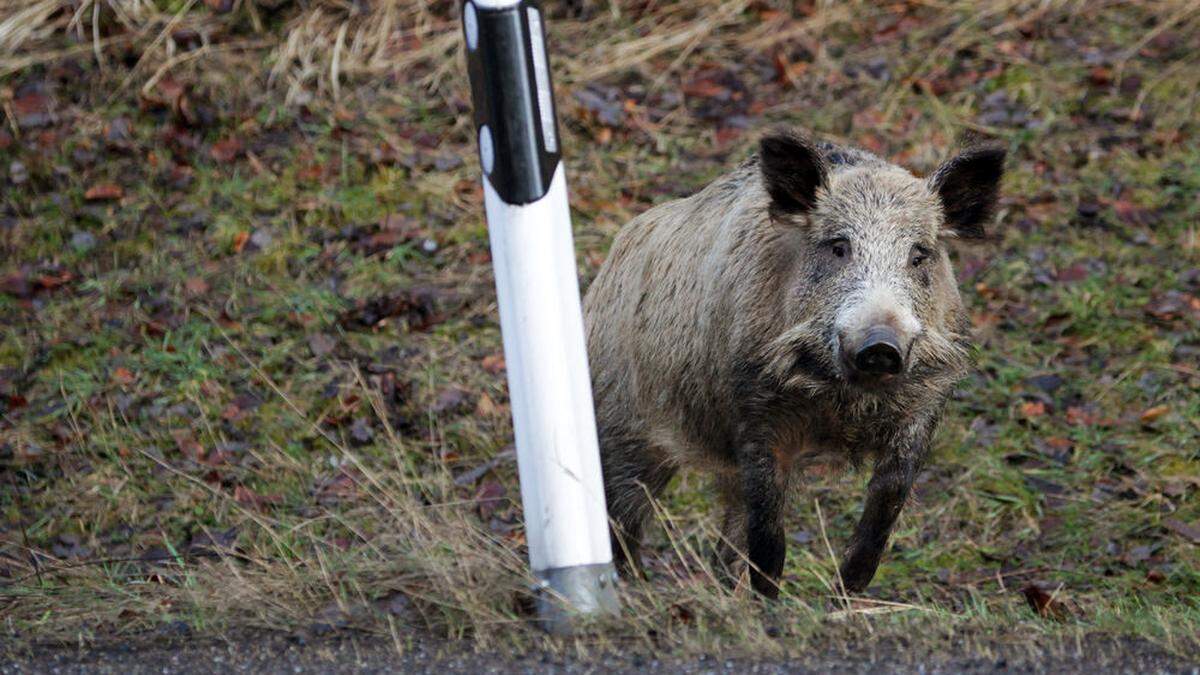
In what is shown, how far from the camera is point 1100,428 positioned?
6461 mm

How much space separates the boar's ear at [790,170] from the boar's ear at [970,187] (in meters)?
0.38

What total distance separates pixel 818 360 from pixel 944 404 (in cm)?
58

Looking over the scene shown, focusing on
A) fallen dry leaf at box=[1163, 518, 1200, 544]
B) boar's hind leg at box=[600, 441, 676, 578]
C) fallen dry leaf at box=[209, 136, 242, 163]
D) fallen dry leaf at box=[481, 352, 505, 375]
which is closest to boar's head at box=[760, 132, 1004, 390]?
boar's hind leg at box=[600, 441, 676, 578]

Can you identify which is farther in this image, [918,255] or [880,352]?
[918,255]

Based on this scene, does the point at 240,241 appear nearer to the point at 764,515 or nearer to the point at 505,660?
the point at 764,515

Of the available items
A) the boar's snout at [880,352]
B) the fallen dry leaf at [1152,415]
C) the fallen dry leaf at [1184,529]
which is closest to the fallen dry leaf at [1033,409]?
the fallen dry leaf at [1152,415]

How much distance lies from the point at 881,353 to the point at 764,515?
812mm

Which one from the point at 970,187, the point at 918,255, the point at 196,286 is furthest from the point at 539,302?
the point at 196,286

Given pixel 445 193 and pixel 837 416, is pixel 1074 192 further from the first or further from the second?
pixel 837 416

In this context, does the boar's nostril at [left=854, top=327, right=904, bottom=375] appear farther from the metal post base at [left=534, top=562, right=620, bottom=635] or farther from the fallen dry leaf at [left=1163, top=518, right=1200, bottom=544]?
the fallen dry leaf at [left=1163, top=518, right=1200, bottom=544]

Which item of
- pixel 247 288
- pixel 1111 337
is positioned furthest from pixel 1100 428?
pixel 247 288

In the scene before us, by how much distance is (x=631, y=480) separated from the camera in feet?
17.6

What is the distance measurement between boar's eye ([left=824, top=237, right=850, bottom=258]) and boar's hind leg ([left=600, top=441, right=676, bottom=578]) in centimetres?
Result: 117

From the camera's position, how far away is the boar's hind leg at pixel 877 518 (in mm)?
4660
